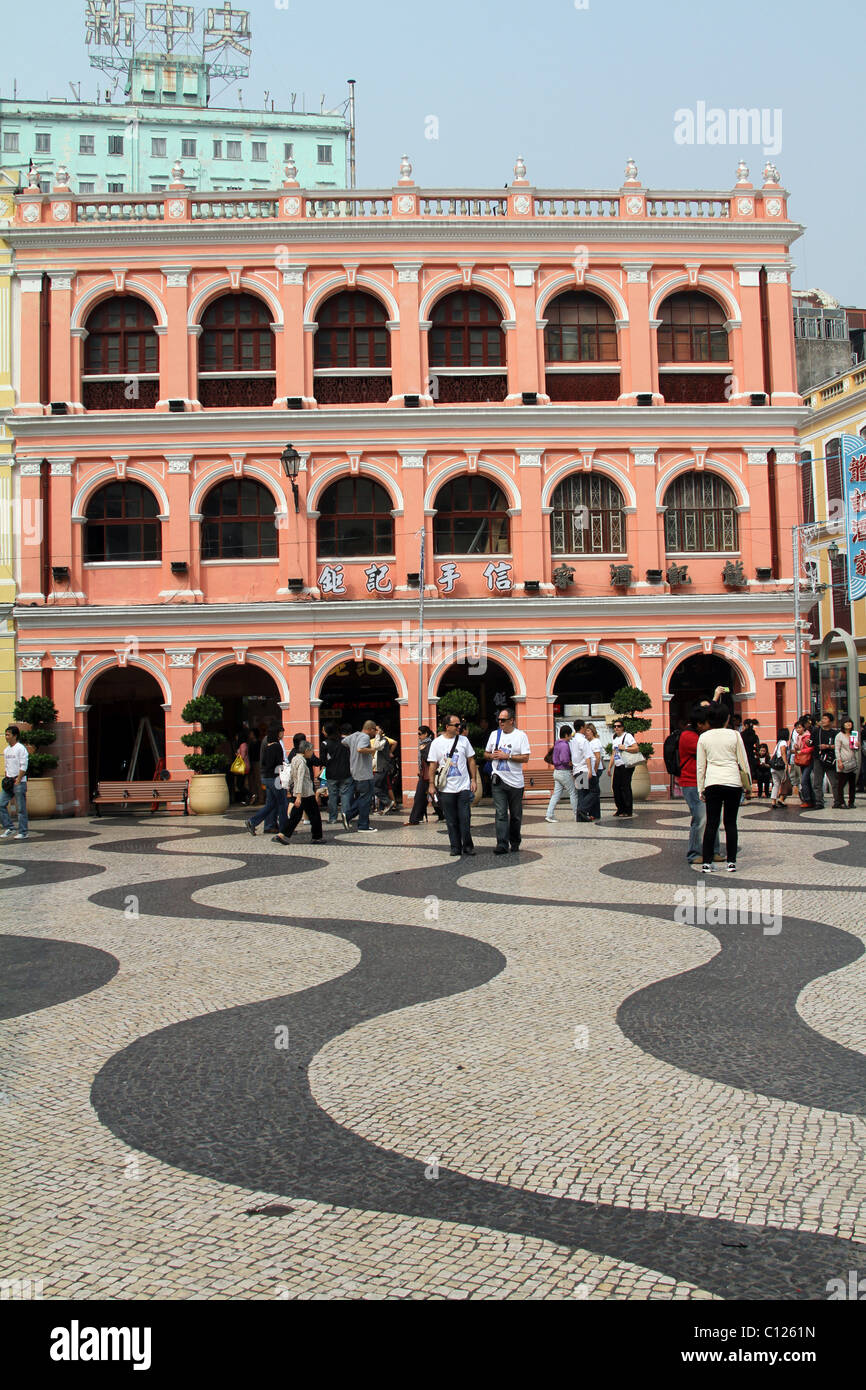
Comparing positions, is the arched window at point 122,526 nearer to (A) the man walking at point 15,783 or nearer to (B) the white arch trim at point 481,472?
(B) the white arch trim at point 481,472

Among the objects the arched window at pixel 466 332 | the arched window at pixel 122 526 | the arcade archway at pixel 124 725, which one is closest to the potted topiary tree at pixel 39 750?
the arcade archway at pixel 124 725

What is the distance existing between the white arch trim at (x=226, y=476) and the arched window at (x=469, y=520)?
394 cm

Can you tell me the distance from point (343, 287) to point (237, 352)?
3140mm

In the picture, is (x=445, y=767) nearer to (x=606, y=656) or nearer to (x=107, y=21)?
(x=606, y=656)

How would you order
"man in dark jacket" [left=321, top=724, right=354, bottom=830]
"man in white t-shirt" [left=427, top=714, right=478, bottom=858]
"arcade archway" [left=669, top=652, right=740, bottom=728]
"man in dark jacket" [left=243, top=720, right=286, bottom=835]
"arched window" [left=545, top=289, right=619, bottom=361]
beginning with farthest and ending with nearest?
"arcade archway" [left=669, top=652, right=740, bottom=728] → "arched window" [left=545, top=289, right=619, bottom=361] → "man in dark jacket" [left=321, top=724, right=354, bottom=830] → "man in dark jacket" [left=243, top=720, right=286, bottom=835] → "man in white t-shirt" [left=427, top=714, right=478, bottom=858]

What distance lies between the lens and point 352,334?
1187 inches

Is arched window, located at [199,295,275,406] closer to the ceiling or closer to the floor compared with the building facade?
closer to the floor

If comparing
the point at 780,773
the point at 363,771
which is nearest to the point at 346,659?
the point at 363,771

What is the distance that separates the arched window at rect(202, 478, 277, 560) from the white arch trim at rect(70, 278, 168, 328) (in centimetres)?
442

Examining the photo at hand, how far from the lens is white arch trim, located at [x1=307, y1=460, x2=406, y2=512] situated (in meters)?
29.5

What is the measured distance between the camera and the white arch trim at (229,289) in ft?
97.2

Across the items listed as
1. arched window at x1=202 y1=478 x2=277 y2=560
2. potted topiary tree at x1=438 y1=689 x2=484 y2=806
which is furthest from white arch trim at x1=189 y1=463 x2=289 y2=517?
potted topiary tree at x1=438 y1=689 x2=484 y2=806

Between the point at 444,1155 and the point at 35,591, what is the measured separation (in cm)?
2667

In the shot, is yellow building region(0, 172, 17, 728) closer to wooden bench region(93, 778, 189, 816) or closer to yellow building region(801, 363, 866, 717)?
wooden bench region(93, 778, 189, 816)
